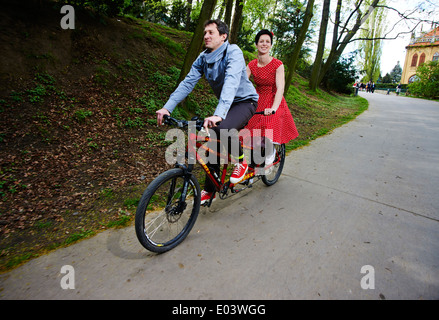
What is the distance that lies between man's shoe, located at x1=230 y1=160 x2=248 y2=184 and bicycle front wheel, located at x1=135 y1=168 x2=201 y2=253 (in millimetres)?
635

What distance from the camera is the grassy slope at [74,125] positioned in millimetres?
2754

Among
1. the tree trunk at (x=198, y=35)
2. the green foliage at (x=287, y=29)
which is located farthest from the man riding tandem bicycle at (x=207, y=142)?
the green foliage at (x=287, y=29)

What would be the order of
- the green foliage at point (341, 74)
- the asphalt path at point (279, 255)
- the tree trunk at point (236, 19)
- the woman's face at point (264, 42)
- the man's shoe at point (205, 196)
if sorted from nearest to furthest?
the asphalt path at point (279, 255) → the man's shoe at point (205, 196) → the woman's face at point (264, 42) → the tree trunk at point (236, 19) → the green foliage at point (341, 74)

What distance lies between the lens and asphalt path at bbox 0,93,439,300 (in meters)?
1.90

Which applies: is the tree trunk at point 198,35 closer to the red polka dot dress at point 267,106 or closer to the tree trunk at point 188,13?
the red polka dot dress at point 267,106

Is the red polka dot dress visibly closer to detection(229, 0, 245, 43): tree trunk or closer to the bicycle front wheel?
the bicycle front wheel

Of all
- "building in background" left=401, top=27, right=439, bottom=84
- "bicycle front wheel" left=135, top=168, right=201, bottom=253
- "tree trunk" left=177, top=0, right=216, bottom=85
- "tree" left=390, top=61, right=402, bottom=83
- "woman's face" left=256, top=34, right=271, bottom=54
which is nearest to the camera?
"bicycle front wheel" left=135, top=168, right=201, bottom=253

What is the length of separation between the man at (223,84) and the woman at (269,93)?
554 mm

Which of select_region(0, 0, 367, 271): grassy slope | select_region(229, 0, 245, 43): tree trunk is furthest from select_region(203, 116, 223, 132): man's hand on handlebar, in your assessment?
select_region(229, 0, 245, 43): tree trunk

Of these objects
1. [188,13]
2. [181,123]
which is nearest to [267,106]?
[181,123]

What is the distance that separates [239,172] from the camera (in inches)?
122

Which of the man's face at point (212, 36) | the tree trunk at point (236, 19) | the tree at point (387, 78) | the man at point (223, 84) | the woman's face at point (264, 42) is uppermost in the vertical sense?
the tree at point (387, 78)

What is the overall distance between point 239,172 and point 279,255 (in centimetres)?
116
